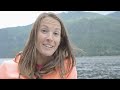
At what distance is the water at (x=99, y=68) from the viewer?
2.42 metres

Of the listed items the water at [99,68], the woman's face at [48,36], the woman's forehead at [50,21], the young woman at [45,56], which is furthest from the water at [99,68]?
the woman's forehead at [50,21]

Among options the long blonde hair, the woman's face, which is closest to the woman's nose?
the woman's face

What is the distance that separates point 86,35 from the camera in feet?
8.34

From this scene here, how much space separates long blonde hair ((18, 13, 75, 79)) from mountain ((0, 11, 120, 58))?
8 centimetres

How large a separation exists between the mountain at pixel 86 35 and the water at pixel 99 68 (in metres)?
0.06

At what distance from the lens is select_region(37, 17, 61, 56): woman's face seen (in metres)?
2.28

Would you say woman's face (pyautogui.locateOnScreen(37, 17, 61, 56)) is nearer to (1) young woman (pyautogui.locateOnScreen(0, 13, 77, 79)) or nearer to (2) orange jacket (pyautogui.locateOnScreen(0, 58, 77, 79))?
(1) young woman (pyautogui.locateOnScreen(0, 13, 77, 79))

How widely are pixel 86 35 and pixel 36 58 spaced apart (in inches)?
23.0

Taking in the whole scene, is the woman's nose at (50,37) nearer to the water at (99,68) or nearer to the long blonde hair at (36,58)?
the long blonde hair at (36,58)
